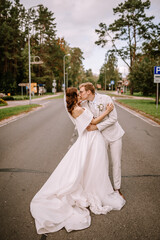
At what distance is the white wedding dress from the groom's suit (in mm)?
196

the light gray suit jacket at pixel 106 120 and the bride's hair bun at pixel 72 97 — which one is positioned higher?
the bride's hair bun at pixel 72 97

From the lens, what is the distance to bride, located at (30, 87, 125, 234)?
309 cm

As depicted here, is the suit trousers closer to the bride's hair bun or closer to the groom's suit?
the groom's suit

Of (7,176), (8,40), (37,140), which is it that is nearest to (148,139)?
(37,140)

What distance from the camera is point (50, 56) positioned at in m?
57.7

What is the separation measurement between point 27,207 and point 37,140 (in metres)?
4.76

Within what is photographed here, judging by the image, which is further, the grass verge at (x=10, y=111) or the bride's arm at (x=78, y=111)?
the grass verge at (x=10, y=111)

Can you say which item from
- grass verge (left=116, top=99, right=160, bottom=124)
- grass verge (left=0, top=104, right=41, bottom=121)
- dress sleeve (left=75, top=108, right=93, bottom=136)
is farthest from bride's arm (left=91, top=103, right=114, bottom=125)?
grass verge (left=0, top=104, right=41, bottom=121)

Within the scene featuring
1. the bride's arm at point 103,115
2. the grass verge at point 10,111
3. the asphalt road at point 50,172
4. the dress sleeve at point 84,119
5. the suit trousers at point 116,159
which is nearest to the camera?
the asphalt road at point 50,172

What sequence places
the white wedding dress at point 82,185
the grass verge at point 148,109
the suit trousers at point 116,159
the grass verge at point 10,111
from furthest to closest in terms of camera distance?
1. the grass verge at point 10,111
2. the grass verge at point 148,109
3. the suit trousers at point 116,159
4. the white wedding dress at point 82,185

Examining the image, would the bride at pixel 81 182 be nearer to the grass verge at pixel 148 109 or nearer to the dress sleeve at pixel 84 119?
the dress sleeve at pixel 84 119

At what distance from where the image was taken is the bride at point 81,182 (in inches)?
122

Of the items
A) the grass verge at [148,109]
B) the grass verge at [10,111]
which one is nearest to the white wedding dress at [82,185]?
the grass verge at [148,109]

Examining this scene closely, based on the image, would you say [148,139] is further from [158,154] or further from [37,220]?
[37,220]
